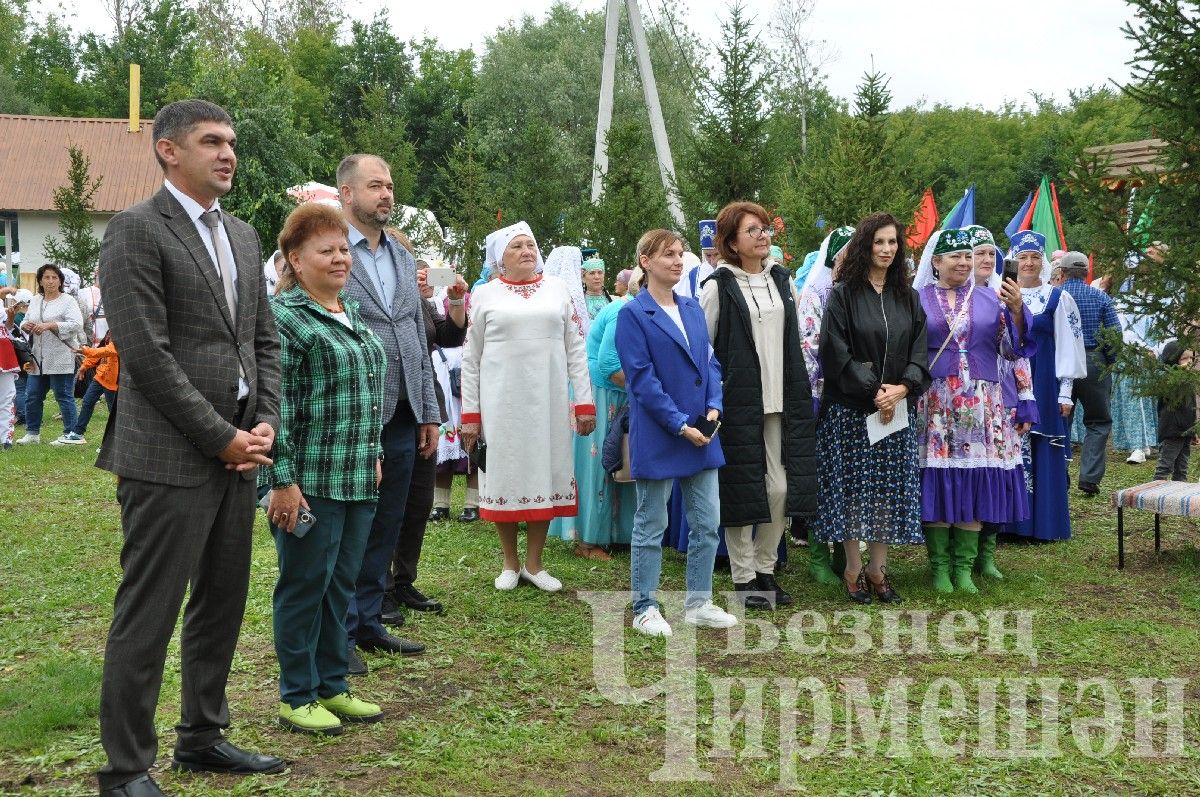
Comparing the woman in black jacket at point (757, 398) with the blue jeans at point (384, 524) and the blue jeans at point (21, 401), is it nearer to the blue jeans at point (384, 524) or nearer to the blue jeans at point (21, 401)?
the blue jeans at point (384, 524)

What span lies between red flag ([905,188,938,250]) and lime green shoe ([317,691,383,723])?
943 centimetres

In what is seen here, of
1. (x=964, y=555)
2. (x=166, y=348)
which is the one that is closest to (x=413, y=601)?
(x=166, y=348)

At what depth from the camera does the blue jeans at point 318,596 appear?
4215 mm

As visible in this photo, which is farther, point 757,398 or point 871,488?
point 871,488

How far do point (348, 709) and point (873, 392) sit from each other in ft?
11.2

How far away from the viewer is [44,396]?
47.8 feet

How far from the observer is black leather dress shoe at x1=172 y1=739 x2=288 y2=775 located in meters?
3.91

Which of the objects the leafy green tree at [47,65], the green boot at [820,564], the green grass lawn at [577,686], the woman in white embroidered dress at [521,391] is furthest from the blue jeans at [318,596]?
the leafy green tree at [47,65]

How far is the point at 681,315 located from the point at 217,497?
2.95m

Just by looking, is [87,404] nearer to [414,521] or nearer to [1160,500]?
[414,521]

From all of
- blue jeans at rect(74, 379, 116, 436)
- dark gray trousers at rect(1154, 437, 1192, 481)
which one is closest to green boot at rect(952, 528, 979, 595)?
dark gray trousers at rect(1154, 437, 1192, 481)

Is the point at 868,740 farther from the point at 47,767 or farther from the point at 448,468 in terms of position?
the point at 448,468

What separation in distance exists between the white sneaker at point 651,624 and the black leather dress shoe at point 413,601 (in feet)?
3.80

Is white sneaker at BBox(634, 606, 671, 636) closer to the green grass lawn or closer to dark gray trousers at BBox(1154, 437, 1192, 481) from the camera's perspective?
the green grass lawn
